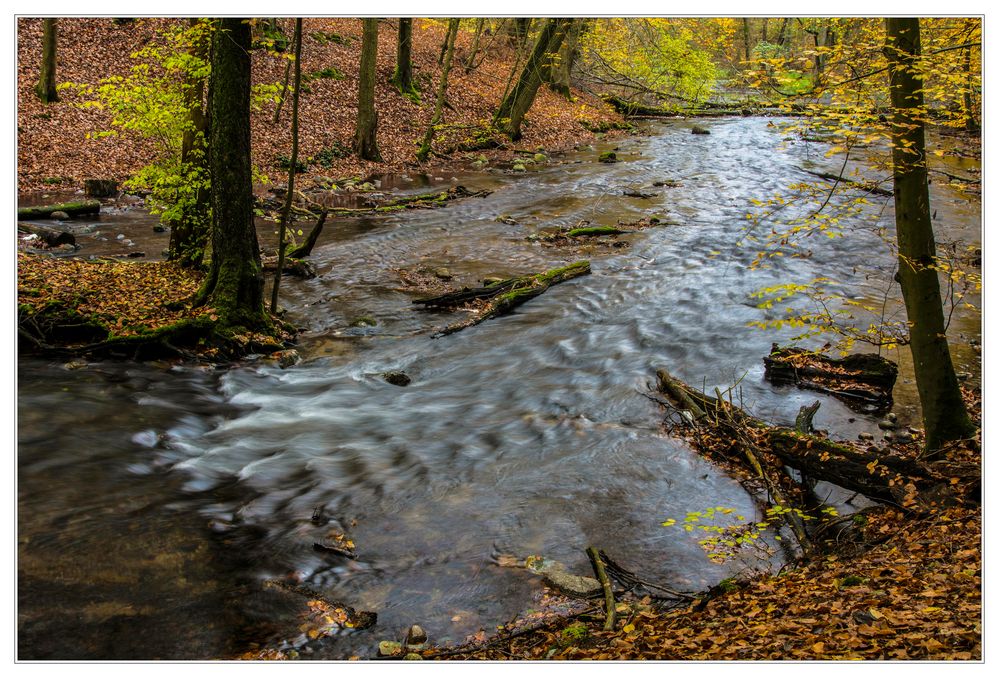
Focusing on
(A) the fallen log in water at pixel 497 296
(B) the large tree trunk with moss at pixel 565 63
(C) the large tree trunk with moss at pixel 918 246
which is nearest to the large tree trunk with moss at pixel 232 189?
(A) the fallen log in water at pixel 497 296

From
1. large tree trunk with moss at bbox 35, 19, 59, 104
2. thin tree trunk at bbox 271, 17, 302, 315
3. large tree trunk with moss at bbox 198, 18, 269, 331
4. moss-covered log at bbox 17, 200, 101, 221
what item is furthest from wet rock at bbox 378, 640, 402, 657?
large tree trunk with moss at bbox 35, 19, 59, 104

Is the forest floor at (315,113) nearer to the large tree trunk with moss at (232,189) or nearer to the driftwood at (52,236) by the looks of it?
the large tree trunk with moss at (232,189)

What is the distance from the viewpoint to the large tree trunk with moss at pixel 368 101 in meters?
22.2

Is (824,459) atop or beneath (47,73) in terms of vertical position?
beneath

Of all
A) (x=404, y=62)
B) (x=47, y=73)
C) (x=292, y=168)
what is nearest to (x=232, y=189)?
(x=292, y=168)

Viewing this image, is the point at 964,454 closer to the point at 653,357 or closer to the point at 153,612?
the point at 653,357

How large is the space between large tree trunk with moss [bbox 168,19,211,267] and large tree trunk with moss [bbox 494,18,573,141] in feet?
49.2

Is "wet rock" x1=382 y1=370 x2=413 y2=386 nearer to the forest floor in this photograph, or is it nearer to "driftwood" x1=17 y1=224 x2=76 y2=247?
the forest floor

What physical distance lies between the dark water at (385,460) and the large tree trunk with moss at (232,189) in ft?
3.99

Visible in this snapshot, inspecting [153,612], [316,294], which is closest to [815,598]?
[153,612]

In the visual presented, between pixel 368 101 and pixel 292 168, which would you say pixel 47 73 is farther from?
pixel 292 168

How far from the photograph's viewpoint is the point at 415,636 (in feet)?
16.8

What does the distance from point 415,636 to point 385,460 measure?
3108 millimetres

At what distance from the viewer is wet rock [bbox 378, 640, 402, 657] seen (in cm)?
493
